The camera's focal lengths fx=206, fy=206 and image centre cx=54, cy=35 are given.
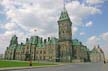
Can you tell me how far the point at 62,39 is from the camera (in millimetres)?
135375

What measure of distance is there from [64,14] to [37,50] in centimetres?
3383

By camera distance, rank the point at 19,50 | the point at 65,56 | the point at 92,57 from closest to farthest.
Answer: the point at 65,56
the point at 19,50
the point at 92,57

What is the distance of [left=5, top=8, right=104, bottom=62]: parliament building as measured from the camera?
13438 centimetres

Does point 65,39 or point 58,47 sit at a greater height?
point 65,39

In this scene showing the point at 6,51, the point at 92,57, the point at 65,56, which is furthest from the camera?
the point at 92,57

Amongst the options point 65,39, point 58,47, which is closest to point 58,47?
point 58,47

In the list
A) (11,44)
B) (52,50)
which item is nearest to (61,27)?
(52,50)

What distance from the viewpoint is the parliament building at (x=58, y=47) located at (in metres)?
134

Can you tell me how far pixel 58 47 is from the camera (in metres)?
139

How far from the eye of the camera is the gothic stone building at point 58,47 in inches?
5290

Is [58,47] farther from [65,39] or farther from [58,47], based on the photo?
[65,39]

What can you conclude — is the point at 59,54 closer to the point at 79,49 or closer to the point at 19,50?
the point at 79,49

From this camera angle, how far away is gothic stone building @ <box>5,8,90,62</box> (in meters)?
134

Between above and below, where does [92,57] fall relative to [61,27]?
below
